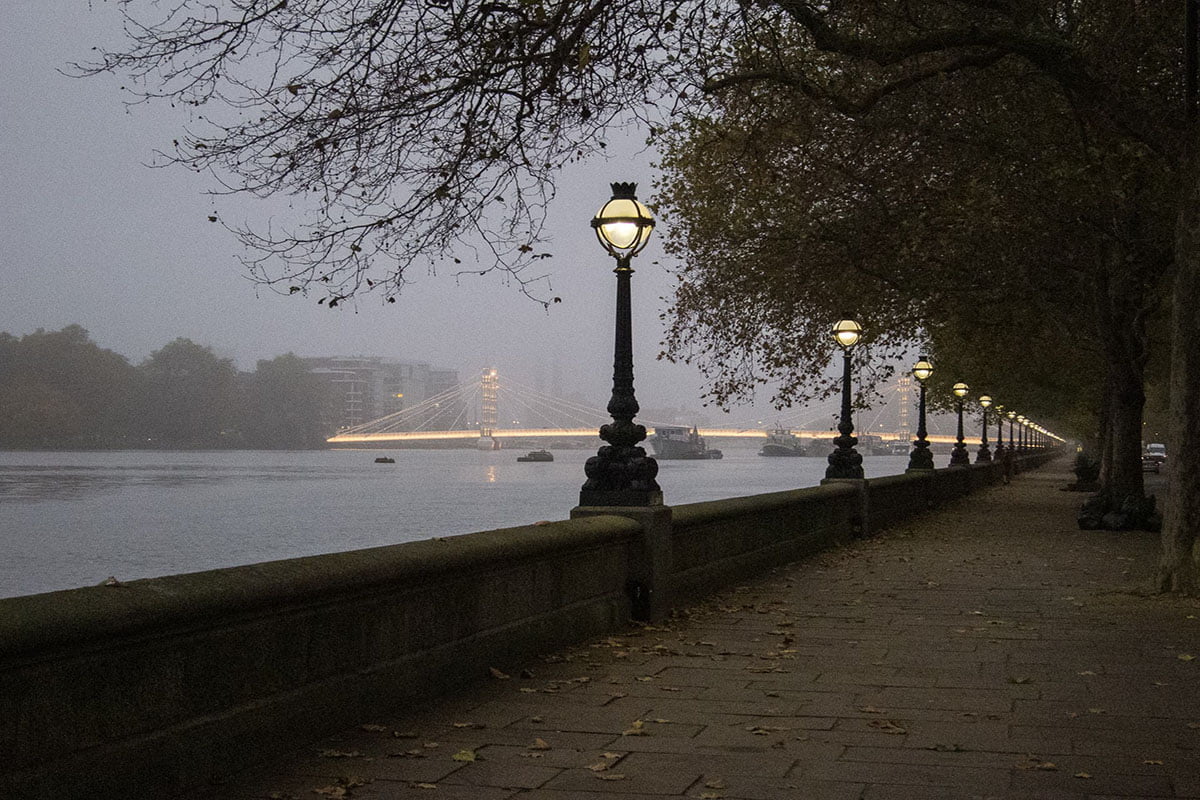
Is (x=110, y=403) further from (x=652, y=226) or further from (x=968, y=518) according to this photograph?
(x=652, y=226)

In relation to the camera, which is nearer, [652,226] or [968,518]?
[652,226]

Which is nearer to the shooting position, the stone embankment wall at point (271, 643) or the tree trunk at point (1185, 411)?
the stone embankment wall at point (271, 643)

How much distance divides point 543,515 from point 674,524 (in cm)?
6351

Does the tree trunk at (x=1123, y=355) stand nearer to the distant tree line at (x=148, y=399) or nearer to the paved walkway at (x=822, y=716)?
the paved walkway at (x=822, y=716)

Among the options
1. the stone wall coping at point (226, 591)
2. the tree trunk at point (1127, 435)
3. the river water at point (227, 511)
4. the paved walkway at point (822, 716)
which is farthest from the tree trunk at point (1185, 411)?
the river water at point (227, 511)

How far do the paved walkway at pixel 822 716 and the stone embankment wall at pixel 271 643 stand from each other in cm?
22

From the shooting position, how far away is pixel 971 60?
1372 cm

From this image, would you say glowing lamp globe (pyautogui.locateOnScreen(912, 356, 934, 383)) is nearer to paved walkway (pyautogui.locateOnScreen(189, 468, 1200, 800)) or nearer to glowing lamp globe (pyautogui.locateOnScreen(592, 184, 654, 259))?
paved walkway (pyautogui.locateOnScreen(189, 468, 1200, 800))

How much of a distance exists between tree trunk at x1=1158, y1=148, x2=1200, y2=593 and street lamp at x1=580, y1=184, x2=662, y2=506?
17.2ft

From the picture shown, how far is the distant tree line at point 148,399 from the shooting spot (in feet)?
441

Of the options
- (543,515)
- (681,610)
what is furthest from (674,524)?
(543,515)

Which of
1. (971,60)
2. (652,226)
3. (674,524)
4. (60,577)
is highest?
(971,60)

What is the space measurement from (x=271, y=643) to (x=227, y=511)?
2918 inches

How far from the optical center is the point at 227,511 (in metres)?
77.4
